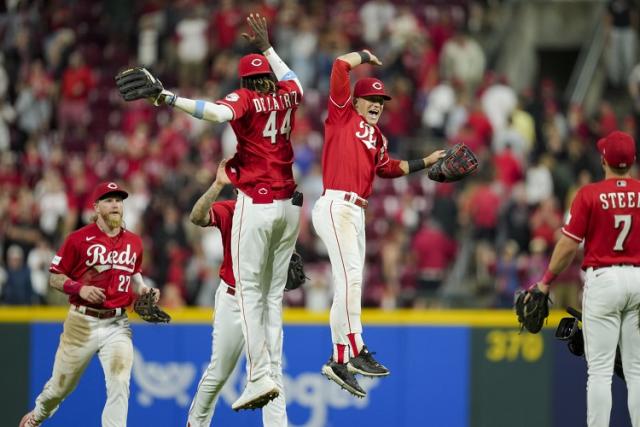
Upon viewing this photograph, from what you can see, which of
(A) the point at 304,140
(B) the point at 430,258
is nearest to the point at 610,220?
(B) the point at 430,258

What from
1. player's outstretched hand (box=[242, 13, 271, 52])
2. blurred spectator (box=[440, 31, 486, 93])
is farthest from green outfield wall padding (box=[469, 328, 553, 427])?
blurred spectator (box=[440, 31, 486, 93])

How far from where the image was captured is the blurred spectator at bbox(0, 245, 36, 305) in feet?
56.0

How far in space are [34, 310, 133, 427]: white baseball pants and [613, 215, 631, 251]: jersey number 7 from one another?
435 centimetres

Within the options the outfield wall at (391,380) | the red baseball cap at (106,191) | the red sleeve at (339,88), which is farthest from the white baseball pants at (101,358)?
the red sleeve at (339,88)

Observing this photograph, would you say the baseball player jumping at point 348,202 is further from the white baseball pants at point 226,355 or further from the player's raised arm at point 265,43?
the white baseball pants at point 226,355

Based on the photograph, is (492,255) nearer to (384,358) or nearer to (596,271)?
(384,358)

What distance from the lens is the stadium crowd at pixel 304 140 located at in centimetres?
1752

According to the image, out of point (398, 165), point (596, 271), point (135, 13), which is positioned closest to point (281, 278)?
point (398, 165)

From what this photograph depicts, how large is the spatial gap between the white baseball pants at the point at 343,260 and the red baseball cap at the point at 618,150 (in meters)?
2.08

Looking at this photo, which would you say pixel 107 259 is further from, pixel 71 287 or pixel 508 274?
pixel 508 274

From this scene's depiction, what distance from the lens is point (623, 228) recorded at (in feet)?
35.2

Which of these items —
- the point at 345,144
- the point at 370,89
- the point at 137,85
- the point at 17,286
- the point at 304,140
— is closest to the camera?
the point at 137,85

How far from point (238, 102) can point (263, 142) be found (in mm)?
493

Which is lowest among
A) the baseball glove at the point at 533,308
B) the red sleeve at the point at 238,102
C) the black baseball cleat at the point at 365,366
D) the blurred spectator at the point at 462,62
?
the black baseball cleat at the point at 365,366
